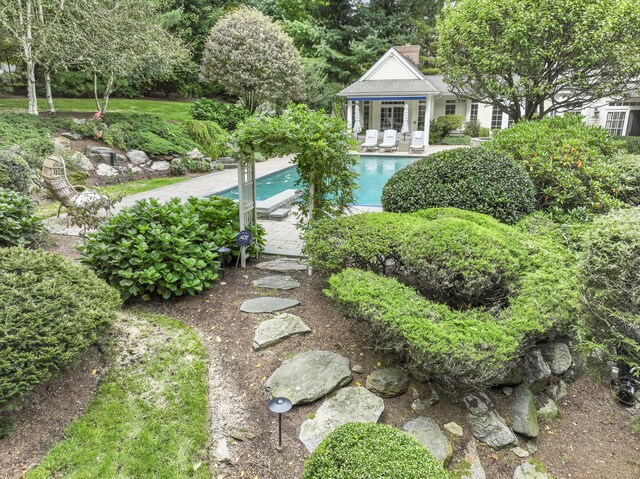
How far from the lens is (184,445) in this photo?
110 inches

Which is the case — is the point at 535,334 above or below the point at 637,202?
below

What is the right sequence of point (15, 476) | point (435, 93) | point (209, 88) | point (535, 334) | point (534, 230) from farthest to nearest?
point (209, 88)
point (435, 93)
point (534, 230)
point (535, 334)
point (15, 476)

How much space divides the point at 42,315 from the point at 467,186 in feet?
15.7

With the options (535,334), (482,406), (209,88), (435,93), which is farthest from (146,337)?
(209,88)

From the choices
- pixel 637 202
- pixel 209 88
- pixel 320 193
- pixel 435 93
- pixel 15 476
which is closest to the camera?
pixel 15 476

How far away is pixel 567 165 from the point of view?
5824mm

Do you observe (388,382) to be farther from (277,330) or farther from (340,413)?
(277,330)

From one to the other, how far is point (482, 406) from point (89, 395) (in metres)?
2.88

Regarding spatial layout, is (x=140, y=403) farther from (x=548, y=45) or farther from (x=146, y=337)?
(x=548, y=45)

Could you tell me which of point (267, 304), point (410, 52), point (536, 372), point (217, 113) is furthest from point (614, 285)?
point (410, 52)

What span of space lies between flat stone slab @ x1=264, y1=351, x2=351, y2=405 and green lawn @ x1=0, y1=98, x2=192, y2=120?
16.8 metres

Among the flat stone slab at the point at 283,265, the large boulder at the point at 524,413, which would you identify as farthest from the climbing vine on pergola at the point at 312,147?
the large boulder at the point at 524,413

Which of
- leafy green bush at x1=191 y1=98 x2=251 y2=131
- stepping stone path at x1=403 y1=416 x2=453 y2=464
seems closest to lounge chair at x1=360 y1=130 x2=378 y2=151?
leafy green bush at x1=191 y1=98 x2=251 y2=131

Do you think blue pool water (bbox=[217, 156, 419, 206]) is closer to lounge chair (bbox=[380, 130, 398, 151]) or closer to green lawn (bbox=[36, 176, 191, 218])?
lounge chair (bbox=[380, 130, 398, 151])
